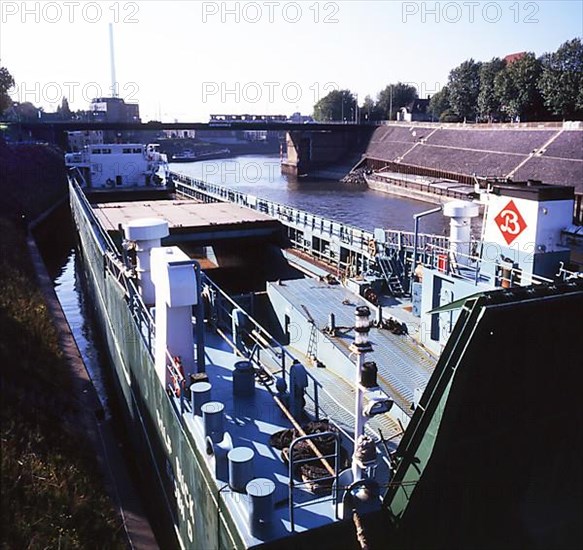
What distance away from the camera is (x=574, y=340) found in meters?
5.28

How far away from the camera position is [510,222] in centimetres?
1178

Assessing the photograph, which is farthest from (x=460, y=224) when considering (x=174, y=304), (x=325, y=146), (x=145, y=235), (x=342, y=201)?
(x=325, y=146)

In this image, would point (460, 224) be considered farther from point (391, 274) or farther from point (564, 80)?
point (564, 80)

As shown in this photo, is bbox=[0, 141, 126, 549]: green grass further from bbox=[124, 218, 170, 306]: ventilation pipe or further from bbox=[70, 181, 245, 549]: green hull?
bbox=[124, 218, 170, 306]: ventilation pipe

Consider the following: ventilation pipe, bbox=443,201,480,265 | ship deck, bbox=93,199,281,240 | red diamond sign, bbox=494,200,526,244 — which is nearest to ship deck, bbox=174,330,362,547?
ventilation pipe, bbox=443,201,480,265

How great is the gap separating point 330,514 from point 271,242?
1860cm

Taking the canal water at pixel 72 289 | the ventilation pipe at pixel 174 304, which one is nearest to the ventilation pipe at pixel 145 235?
the ventilation pipe at pixel 174 304

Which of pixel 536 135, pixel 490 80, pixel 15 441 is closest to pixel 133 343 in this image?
pixel 15 441

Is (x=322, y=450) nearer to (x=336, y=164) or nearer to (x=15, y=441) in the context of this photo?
(x=15, y=441)

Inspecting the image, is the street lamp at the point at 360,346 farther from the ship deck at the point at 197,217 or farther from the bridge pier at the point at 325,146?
the bridge pier at the point at 325,146

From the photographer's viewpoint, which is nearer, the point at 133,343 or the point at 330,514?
the point at 330,514

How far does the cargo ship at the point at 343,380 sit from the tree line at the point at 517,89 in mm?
51347

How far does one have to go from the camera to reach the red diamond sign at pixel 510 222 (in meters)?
11.5

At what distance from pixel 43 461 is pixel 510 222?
10093 mm
